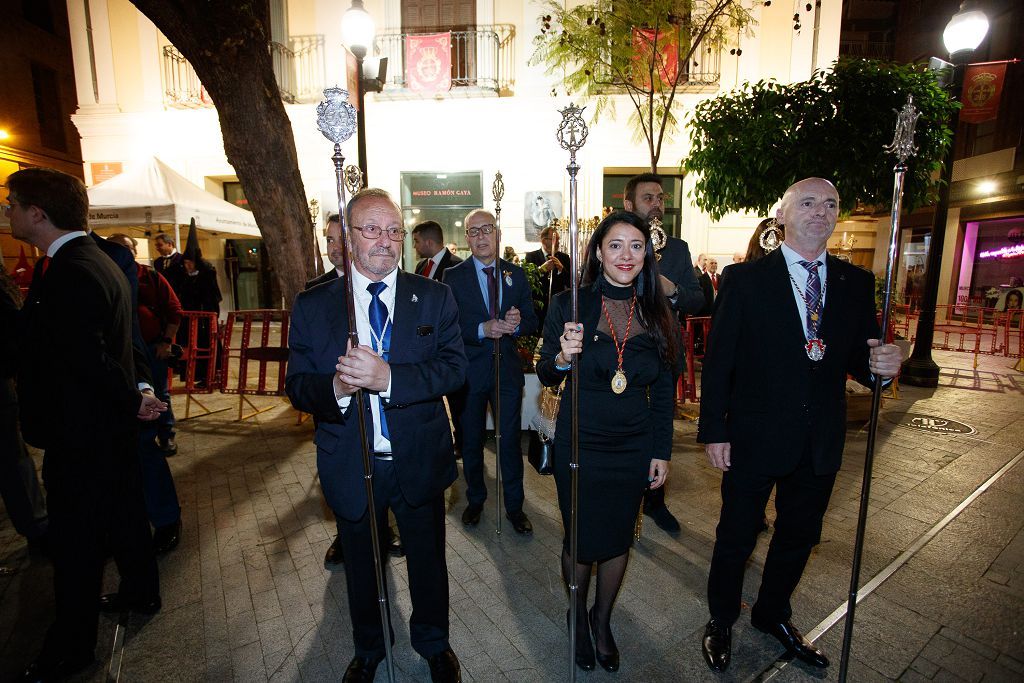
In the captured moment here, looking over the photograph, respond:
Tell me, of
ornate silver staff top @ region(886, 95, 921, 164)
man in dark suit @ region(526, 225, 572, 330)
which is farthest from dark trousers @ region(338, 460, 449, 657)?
man in dark suit @ region(526, 225, 572, 330)

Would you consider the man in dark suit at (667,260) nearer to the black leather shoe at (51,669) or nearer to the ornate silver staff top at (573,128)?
the ornate silver staff top at (573,128)

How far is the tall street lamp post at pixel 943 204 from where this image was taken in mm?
7176

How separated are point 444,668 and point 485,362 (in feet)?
7.13

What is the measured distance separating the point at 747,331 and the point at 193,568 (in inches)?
154

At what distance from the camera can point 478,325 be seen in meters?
4.03

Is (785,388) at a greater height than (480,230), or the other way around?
(480,230)

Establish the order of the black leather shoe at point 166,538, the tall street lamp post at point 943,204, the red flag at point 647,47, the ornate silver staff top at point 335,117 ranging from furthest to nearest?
the red flag at point 647,47
the tall street lamp post at point 943,204
the black leather shoe at point 166,538
the ornate silver staff top at point 335,117

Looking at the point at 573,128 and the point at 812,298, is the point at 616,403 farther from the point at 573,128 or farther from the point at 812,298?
the point at 573,128

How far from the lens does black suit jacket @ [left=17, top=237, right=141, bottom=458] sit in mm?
2408

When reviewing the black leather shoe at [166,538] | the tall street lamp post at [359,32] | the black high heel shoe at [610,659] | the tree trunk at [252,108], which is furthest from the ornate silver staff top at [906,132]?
the tree trunk at [252,108]

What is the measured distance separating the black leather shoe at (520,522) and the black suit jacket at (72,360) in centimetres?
266

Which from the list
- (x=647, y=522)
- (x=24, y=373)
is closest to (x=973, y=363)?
(x=647, y=522)

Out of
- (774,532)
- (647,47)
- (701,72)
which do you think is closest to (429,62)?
(647,47)

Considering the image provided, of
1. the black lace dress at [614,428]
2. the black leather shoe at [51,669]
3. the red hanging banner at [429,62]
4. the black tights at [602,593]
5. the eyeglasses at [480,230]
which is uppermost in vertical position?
the red hanging banner at [429,62]
